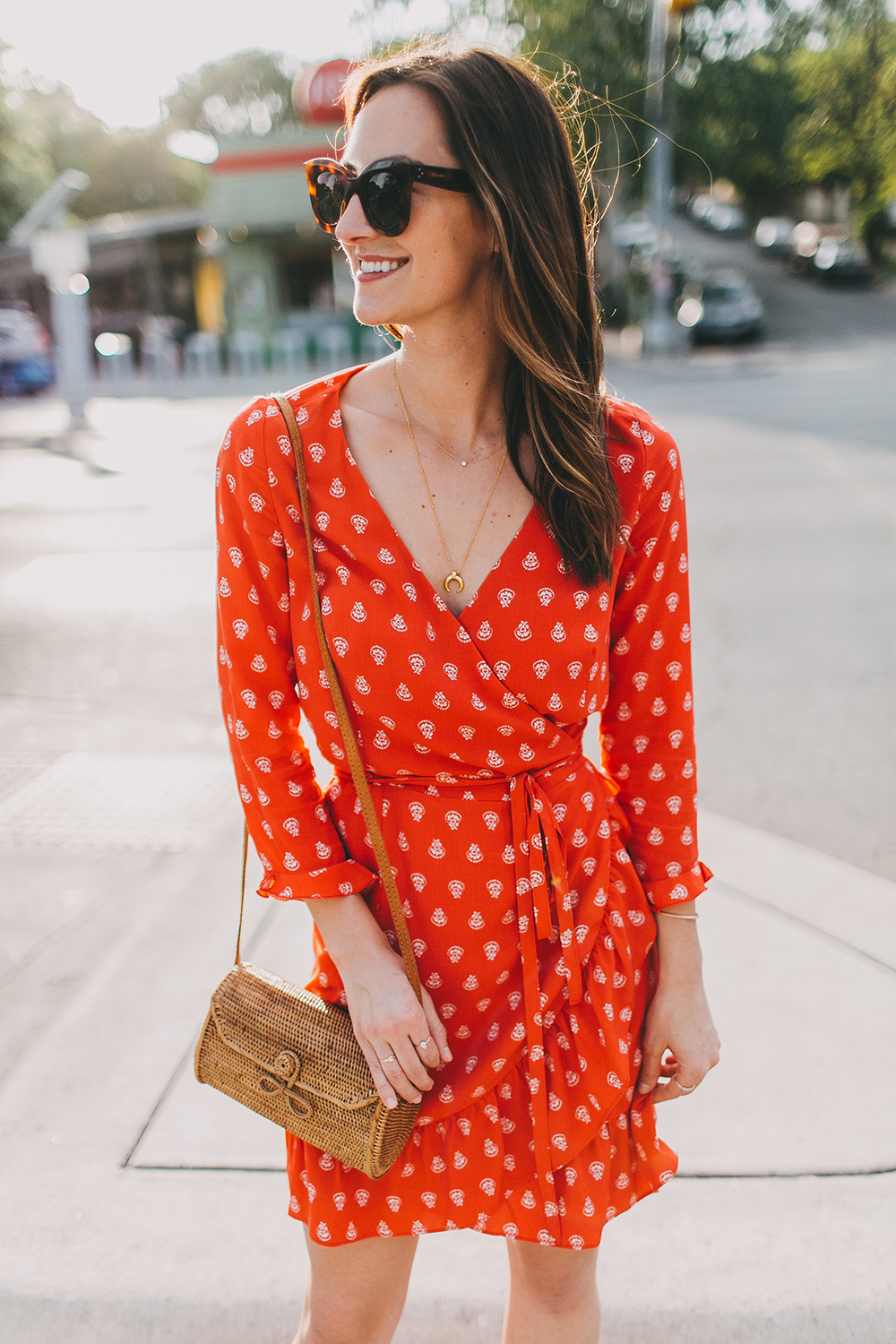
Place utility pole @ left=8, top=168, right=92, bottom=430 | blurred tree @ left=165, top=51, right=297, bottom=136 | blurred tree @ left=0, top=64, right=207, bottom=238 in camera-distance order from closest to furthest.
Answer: utility pole @ left=8, top=168, right=92, bottom=430, blurred tree @ left=0, top=64, right=207, bottom=238, blurred tree @ left=165, top=51, right=297, bottom=136

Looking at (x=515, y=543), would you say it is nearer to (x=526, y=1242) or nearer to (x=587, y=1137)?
(x=587, y=1137)

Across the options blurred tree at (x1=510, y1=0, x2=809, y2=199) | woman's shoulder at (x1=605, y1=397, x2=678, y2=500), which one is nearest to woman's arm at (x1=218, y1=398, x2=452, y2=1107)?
woman's shoulder at (x1=605, y1=397, x2=678, y2=500)

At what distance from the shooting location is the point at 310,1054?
1424mm

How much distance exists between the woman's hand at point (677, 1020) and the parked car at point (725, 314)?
26.5 m

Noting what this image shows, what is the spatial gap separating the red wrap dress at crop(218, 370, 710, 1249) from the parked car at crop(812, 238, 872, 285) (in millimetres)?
38235

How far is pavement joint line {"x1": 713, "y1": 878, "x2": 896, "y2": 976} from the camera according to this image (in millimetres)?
2971

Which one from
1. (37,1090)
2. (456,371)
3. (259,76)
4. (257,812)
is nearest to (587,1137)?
(257,812)

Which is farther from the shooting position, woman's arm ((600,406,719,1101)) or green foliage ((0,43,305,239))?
green foliage ((0,43,305,239))

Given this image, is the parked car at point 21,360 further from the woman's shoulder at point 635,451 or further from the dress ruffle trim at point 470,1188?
the dress ruffle trim at point 470,1188

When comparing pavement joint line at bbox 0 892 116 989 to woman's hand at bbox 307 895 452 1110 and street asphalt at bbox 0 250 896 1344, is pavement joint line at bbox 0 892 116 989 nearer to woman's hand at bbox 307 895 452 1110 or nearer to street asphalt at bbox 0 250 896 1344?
street asphalt at bbox 0 250 896 1344

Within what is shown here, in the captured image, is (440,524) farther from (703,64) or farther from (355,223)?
(703,64)

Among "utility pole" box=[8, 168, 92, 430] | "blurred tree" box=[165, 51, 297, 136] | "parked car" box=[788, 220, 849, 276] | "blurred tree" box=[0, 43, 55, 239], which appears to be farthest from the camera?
"blurred tree" box=[165, 51, 297, 136]

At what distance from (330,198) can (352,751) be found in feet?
2.51

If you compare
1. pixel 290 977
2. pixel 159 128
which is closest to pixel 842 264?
pixel 290 977
